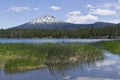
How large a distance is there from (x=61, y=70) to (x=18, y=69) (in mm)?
4134

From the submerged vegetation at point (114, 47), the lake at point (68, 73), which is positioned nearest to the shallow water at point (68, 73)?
the lake at point (68, 73)

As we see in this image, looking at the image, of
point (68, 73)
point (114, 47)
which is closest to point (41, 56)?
point (68, 73)

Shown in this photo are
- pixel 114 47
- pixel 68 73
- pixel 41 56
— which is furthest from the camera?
pixel 114 47

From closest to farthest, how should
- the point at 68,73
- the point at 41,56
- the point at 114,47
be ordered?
the point at 68,73 < the point at 41,56 < the point at 114,47

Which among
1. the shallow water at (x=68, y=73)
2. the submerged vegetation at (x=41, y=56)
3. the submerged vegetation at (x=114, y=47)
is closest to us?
the shallow water at (x=68, y=73)

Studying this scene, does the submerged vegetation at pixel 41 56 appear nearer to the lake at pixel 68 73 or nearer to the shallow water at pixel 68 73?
the lake at pixel 68 73

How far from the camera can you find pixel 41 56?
3544cm

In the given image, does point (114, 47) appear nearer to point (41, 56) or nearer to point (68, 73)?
point (41, 56)

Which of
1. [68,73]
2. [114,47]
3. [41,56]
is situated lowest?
[114,47]

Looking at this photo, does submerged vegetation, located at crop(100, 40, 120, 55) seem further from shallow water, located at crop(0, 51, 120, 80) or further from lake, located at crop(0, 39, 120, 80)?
shallow water, located at crop(0, 51, 120, 80)

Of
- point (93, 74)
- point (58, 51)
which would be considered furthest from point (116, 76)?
point (58, 51)

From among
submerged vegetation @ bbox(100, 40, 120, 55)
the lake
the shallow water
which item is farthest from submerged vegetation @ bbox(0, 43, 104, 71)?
submerged vegetation @ bbox(100, 40, 120, 55)

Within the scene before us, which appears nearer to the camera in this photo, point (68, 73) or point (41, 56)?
point (68, 73)

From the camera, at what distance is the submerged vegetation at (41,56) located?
30.4 metres
